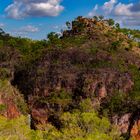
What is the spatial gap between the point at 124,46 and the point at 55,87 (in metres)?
14.6

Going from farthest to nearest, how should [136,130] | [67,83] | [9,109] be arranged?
[67,83], [9,109], [136,130]

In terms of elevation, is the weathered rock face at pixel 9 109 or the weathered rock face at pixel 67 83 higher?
the weathered rock face at pixel 67 83

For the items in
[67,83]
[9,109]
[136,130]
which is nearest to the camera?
[136,130]

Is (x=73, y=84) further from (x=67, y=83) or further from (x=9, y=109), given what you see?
(x=9, y=109)

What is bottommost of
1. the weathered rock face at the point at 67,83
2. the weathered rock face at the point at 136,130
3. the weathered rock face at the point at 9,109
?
the weathered rock face at the point at 136,130

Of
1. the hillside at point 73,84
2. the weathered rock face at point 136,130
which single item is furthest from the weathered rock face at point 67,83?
the weathered rock face at point 136,130

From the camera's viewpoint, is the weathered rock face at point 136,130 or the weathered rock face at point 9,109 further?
the weathered rock face at point 9,109

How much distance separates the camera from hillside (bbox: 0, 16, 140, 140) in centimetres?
6272

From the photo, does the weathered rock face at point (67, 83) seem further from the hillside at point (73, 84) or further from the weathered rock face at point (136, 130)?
the weathered rock face at point (136, 130)

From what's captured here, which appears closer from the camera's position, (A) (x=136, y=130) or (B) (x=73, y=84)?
(A) (x=136, y=130)

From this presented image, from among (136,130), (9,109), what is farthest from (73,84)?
(136,130)

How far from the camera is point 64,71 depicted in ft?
222

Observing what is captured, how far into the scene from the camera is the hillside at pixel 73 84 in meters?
62.7

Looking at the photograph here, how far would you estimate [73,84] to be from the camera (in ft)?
220
